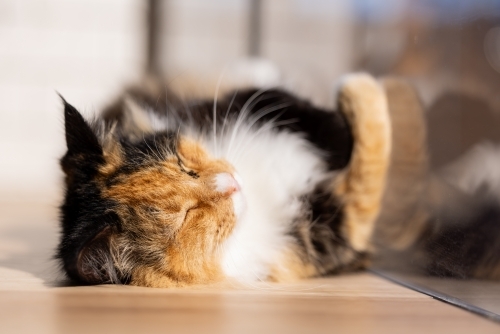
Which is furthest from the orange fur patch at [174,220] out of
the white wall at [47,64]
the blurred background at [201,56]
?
the white wall at [47,64]

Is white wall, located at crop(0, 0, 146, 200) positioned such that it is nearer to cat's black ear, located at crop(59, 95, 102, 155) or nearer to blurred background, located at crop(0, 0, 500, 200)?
blurred background, located at crop(0, 0, 500, 200)

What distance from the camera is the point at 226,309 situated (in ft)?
2.73

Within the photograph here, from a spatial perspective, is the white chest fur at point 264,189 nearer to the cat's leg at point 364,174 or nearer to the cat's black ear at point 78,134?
the cat's leg at point 364,174

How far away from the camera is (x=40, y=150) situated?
346cm

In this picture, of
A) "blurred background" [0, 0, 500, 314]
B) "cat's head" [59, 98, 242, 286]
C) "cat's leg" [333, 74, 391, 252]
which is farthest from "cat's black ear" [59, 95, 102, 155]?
"cat's leg" [333, 74, 391, 252]

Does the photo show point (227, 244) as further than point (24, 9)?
No

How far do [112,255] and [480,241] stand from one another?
27.2 inches

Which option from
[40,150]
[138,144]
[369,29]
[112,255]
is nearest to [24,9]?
[40,150]

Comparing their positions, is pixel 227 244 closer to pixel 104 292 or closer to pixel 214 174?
pixel 214 174

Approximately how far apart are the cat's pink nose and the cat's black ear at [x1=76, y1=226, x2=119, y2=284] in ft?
0.81

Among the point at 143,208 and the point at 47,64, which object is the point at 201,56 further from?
the point at 143,208

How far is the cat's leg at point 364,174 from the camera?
1.30 meters

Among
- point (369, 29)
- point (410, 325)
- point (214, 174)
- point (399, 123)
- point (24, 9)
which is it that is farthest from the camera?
point (24, 9)

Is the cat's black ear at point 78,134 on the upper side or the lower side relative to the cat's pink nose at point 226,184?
upper
